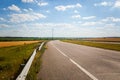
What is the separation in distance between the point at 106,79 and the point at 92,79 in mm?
531

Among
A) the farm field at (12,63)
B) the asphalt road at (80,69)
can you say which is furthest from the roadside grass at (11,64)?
the asphalt road at (80,69)

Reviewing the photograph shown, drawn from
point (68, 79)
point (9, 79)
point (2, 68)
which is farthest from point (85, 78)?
point (2, 68)

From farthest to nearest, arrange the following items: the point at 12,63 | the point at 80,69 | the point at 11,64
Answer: the point at 12,63 → the point at 11,64 → the point at 80,69

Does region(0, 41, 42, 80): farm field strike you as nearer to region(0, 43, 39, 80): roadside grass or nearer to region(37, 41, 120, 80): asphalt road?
region(0, 43, 39, 80): roadside grass

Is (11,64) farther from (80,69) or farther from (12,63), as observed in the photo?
(80,69)

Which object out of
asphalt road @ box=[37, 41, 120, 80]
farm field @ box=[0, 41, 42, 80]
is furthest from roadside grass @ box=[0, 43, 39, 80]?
asphalt road @ box=[37, 41, 120, 80]

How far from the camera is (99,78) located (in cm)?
695

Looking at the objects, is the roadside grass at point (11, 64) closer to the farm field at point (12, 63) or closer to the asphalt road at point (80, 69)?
the farm field at point (12, 63)

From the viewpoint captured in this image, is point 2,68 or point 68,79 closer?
point 68,79

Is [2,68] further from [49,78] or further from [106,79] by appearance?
[106,79]

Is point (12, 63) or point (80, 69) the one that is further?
point (12, 63)

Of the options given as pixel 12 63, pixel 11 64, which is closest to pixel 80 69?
pixel 11 64

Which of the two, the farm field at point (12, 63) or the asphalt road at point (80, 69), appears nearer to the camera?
the asphalt road at point (80, 69)

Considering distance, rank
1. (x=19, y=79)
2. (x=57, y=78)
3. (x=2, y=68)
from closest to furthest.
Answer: (x=19, y=79), (x=57, y=78), (x=2, y=68)
